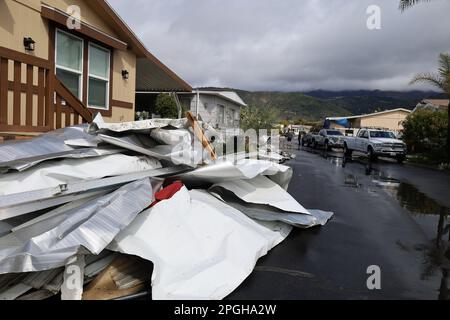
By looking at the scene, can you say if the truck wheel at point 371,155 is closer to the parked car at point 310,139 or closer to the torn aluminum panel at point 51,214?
the parked car at point 310,139

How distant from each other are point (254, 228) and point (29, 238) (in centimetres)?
236

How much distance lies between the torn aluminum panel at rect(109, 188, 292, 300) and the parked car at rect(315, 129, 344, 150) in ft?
78.9

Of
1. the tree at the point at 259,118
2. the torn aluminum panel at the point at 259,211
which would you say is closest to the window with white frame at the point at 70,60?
the torn aluminum panel at the point at 259,211

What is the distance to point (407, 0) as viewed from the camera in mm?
15562

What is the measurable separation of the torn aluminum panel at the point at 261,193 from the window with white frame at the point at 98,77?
19.0 ft

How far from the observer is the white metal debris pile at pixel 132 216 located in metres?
3.13

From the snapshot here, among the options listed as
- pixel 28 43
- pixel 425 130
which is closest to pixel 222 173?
pixel 28 43

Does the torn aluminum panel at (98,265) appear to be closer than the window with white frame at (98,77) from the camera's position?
Yes

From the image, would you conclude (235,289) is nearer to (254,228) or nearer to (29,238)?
(254,228)

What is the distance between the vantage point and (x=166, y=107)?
74.6 ft

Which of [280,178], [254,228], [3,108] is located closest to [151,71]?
[3,108]

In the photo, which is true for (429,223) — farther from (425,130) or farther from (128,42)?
(425,130)

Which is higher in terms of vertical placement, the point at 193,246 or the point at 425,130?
the point at 425,130

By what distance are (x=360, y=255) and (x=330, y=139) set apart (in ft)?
79.1
